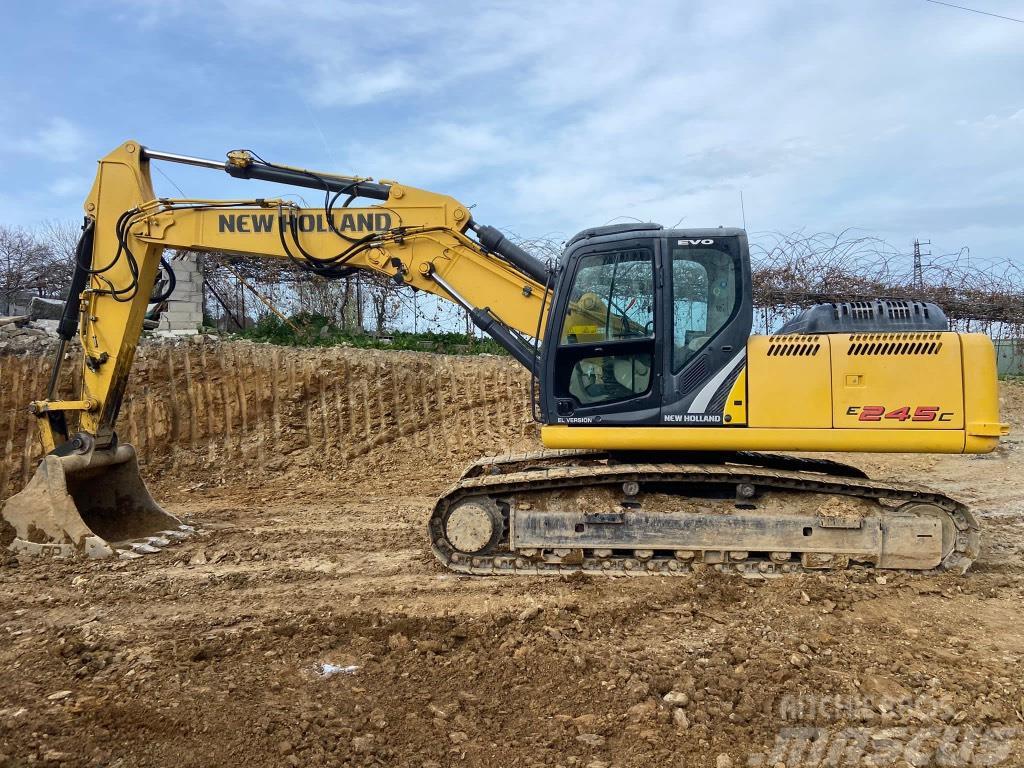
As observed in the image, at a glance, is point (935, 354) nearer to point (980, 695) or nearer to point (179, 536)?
point (980, 695)

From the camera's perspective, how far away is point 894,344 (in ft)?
16.6

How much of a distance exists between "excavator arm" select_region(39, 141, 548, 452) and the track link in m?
1.03

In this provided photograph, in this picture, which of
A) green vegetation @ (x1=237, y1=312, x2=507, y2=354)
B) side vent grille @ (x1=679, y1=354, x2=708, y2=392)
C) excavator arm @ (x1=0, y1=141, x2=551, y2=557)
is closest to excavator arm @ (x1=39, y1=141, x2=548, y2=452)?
excavator arm @ (x1=0, y1=141, x2=551, y2=557)

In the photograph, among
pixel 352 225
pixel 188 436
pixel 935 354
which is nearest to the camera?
pixel 935 354

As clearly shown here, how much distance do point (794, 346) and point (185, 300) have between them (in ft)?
37.2

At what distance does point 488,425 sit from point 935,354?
7.80 metres

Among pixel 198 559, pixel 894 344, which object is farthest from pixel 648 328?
pixel 198 559

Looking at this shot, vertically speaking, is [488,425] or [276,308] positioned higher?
[276,308]

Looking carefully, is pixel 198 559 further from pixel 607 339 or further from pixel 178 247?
pixel 607 339

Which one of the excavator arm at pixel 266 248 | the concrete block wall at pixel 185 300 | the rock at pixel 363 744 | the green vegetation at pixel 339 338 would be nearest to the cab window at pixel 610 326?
the excavator arm at pixel 266 248

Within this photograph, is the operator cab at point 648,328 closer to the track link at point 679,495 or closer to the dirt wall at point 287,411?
the track link at point 679,495

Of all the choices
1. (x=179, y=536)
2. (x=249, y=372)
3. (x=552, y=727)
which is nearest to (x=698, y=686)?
(x=552, y=727)

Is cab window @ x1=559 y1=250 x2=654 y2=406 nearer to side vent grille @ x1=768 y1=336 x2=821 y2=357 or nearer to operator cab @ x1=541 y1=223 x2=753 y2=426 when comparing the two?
operator cab @ x1=541 y1=223 x2=753 y2=426

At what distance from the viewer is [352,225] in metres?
6.24
